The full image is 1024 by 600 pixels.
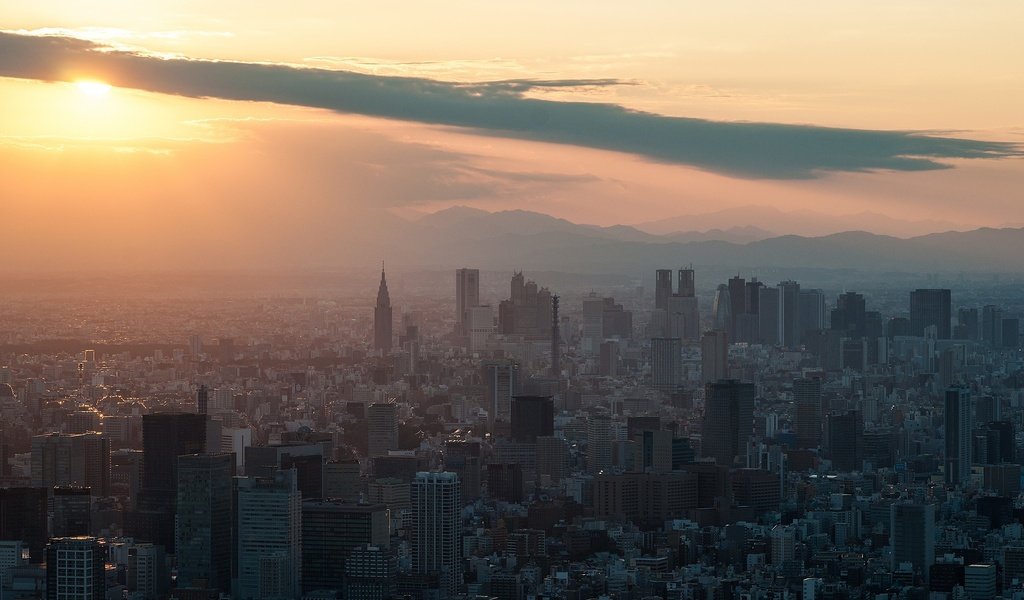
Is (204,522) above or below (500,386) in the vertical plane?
above

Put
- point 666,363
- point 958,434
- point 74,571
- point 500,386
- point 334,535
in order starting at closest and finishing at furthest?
1. point 74,571
2. point 334,535
3. point 958,434
4. point 500,386
5. point 666,363

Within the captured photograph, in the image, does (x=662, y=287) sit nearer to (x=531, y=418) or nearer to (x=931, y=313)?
(x=931, y=313)

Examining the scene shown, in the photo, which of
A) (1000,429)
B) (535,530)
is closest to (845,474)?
(1000,429)

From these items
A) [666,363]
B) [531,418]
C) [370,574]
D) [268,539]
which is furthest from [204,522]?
[666,363]

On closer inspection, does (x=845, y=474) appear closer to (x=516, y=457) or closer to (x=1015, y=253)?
(x=516, y=457)

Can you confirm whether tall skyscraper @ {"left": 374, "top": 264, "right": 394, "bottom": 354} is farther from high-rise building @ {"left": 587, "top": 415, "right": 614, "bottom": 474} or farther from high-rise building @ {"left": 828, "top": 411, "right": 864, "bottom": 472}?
high-rise building @ {"left": 828, "top": 411, "right": 864, "bottom": 472}

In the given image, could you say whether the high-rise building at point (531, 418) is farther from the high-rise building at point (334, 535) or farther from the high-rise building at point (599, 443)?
the high-rise building at point (334, 535)

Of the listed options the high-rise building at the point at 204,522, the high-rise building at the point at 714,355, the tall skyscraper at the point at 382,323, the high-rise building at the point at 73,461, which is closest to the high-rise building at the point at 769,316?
the high-rise building at the point at 714,355
